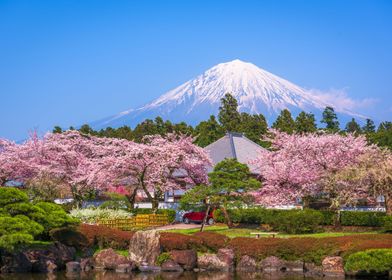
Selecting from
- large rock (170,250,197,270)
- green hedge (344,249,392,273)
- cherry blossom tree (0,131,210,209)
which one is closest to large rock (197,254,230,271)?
large rock (170,250,197,270)

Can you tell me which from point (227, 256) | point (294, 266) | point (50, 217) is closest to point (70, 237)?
point (50, 217)

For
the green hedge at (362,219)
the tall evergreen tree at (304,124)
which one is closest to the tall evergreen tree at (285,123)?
the tall evergreen tree at (304,124)

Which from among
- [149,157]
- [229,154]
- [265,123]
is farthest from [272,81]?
[149,157]

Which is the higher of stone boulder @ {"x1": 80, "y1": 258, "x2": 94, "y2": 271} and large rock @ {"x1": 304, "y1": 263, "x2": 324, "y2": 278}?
stone boulder @ {"x1": 80, "y1": 258, "x2": 94, "y2": 271}

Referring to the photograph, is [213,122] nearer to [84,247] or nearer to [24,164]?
[24,164]

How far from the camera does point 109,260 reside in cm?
2561

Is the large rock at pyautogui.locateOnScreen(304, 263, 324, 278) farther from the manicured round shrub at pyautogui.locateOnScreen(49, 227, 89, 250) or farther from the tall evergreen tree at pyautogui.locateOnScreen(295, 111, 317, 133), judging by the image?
the tall evergreen tree at pyautogui.locateOnScreen(295, 111, 317, 133)

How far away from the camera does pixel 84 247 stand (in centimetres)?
2783

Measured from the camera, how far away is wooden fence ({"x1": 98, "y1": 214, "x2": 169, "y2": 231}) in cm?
3322

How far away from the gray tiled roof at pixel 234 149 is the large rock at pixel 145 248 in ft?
82.9

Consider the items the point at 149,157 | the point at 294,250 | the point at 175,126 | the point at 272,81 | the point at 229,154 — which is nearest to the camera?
the point at 294,250

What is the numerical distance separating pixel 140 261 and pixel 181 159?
1688 centimetres

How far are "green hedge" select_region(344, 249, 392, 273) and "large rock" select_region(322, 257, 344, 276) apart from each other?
1.21 meters

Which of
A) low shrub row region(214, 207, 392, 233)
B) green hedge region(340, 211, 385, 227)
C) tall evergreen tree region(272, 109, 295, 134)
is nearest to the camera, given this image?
low shrub row region(214, 207, 392, 233)
